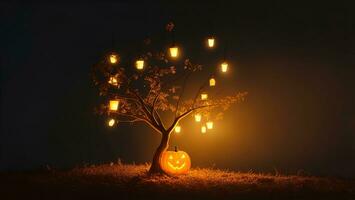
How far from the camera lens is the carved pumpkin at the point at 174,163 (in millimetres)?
15422

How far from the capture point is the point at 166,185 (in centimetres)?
1344

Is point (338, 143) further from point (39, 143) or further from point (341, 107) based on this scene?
point (39, 143)

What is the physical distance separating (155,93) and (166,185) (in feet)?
11.4

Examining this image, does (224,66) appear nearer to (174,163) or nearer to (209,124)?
(209,124)

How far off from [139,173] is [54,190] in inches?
133

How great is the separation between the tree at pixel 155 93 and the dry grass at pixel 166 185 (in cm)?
139

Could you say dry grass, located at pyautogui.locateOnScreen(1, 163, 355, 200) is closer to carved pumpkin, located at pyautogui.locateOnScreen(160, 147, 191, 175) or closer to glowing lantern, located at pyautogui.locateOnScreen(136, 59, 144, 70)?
carved pumpkin, located at pyautogui.locateOnScreen(160, 147, 191, 175)

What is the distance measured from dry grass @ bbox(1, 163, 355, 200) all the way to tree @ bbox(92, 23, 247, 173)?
4.57 ft

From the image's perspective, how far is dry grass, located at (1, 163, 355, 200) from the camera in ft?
39.4

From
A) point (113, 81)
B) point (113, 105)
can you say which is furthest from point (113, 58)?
point (113, 105)

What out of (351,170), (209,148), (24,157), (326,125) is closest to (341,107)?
(326,125)

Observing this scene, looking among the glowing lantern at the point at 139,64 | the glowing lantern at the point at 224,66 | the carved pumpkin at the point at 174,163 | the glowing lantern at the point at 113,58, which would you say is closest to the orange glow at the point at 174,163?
the carved pumpkin at the point at 174,163

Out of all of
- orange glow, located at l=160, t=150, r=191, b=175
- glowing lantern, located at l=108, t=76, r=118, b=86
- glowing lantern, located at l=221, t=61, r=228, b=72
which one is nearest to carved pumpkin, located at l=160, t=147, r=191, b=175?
orange glow, located at l=160, t=150, r=191, b=175

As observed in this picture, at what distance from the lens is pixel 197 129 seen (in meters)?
17.0
